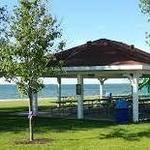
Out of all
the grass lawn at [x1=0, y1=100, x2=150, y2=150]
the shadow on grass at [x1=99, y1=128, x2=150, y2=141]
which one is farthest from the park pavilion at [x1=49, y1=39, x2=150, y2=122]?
the shadow on grass at [x1=99, y1=128, x2=150, y2=141]

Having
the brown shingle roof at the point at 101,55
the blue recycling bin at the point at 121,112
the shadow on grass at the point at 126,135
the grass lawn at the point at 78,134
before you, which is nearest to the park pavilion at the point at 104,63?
the brown shingle roof at the point at 101,55

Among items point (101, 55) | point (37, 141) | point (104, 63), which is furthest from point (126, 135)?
point (101, 55)

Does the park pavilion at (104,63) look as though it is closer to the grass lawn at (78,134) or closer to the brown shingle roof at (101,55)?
the brown shingle roof at (101,55)

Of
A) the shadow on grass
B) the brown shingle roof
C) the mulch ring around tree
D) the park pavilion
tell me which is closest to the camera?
the mulch ring around tree

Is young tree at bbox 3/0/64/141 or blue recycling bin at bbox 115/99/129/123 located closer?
young tree at bbox 3/0/64/141

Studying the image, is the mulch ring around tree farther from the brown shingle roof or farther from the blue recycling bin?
the blue recycling bin

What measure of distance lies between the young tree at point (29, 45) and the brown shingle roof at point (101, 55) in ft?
19.1

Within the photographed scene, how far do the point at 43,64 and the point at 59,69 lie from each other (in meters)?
2.73

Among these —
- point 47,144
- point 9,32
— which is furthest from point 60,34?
point 47,144

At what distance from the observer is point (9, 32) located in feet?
58.6

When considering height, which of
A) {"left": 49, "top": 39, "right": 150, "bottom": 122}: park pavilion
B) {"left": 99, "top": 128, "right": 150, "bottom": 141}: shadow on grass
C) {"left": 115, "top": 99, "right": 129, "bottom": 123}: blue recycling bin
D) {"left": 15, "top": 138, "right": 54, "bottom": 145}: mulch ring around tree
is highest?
{"left": 49, "top": 39, "right": 150, "bottom": 122}: park pavilion

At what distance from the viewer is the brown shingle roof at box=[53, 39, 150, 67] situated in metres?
25.0

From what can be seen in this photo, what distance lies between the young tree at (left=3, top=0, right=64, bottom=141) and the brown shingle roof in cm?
582

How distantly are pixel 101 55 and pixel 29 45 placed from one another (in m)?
9.18
